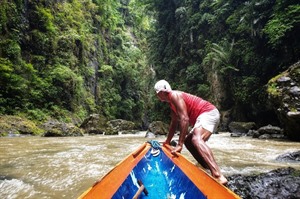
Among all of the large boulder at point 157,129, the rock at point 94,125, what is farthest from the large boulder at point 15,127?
the large boulder at point 157,129

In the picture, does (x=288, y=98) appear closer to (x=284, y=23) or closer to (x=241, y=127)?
(x=284, y=23)

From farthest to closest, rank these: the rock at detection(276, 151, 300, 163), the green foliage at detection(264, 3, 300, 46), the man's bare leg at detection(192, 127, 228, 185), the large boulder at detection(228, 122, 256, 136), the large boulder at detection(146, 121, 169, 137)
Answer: the large boulder at detection(146, 121, 169, 137)
the large boulder at detection(228, 122, 256, 136)
the green foliage at detection(264, 3, 300, 46)
the rock at detection(276, 151, 300, 163)
the man's bare leg at detection(192, 127, 228, 185)

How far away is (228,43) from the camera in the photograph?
16.2 metres

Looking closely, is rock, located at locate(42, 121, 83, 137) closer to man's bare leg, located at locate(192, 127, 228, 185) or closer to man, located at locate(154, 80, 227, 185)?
man, located at locate(154, 80, 227, 185)

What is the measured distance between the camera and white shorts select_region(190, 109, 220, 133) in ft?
11.2

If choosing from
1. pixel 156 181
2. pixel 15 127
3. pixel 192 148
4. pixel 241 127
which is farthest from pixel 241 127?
pixel 156 181

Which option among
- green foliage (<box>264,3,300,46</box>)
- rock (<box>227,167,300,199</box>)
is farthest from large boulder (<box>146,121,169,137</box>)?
rock (<box>227,167,300,199</box>)

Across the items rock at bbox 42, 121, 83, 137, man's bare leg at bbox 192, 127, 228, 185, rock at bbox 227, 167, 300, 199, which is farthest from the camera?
rock at bbox 42, 121, 83, 137

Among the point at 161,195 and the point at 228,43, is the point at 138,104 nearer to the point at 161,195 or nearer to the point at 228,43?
the point at 228,43

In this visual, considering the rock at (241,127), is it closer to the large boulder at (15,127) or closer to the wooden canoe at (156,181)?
the large boulder at (15,127)

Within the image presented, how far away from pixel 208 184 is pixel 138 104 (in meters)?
30.6

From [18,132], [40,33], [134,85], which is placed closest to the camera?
[18,132]

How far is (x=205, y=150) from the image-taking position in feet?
10.2

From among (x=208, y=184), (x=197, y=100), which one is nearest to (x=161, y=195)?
(x=208, y=184)
